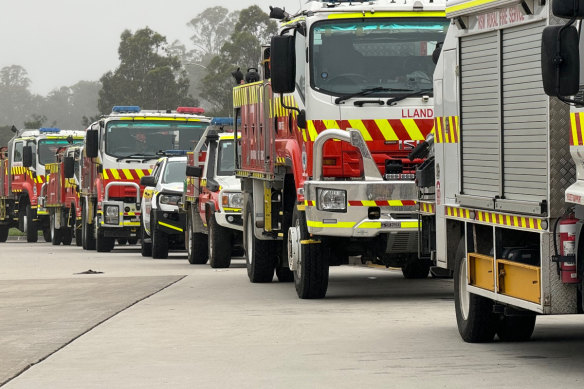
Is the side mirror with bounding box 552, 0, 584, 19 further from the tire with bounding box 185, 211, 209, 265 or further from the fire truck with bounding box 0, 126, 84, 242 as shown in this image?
the fire truck with bounding box 0, 126, 84, 242

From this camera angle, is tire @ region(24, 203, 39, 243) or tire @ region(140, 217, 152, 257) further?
tire @ region(24, 203, 39, 243)

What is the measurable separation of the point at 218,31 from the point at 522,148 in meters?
169

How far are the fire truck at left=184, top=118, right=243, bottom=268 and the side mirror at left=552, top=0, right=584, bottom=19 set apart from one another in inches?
595

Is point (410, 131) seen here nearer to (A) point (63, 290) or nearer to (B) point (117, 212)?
(A) point (63, 290)

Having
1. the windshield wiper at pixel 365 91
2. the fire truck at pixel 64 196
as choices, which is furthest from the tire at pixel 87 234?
the windshield wiper at pixel 365 91

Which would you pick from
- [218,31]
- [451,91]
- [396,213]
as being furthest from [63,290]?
[218,31]

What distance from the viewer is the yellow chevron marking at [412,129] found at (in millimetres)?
15633

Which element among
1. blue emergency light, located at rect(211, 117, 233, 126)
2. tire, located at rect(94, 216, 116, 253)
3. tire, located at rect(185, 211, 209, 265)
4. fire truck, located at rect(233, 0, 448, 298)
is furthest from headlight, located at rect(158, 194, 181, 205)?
fire truck, located at rect(233, 0, 448, 298)

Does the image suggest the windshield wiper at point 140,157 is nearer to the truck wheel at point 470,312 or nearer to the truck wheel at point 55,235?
the truck wheel at point 55,235

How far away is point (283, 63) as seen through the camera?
51.7 ft

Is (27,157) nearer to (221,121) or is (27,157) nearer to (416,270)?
(221,121)

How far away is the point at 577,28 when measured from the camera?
882 cm

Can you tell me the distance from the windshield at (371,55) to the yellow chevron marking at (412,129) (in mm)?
394

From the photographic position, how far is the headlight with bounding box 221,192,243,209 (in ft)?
75.9
